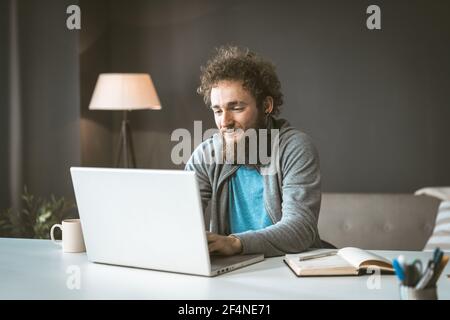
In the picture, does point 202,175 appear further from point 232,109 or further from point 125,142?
point 125,142

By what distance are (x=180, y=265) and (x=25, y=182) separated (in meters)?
2.82

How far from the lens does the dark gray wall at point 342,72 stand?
3869 millimetres

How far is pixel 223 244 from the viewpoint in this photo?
66.1 inches

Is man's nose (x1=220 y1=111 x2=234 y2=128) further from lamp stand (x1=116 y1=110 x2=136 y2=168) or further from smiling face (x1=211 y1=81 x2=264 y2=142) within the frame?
lamp stand (x1=116 y1=110 x2=136 y2=168)

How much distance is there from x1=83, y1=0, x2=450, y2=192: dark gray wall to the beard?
6.49ft

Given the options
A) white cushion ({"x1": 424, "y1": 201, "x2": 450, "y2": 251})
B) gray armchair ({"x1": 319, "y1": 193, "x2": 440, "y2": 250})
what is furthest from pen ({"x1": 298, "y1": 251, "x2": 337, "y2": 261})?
gray armchair ({"x1": 319, "y1": 193, "x2": 440, "y2": 250})

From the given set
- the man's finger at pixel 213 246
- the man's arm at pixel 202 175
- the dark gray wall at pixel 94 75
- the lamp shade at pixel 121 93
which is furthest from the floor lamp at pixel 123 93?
the man's finger at pixel 213 246

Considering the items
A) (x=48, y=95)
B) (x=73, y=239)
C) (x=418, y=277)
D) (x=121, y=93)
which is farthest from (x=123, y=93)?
(x=418, y=277)

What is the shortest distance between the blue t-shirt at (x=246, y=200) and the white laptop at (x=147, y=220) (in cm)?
51

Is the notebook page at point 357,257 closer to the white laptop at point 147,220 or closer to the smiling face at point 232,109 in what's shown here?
the white laptop at point 147,220

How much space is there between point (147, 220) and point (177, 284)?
0.55ft

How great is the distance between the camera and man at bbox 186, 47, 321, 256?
78.7 inches
